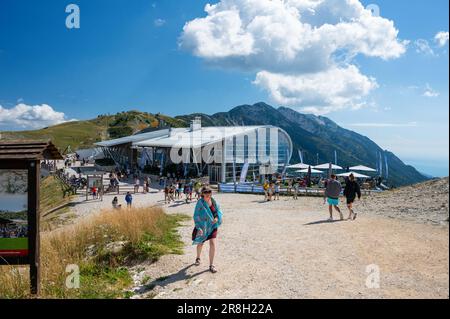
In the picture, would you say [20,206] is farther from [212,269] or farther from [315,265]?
[315,265]

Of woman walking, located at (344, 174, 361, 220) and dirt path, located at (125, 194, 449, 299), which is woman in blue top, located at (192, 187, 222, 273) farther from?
woman walking, located at (344, 174, 361, 220)

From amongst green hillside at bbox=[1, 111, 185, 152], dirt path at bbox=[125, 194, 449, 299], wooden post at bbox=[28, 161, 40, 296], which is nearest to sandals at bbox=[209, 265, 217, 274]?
dirt path at bbox=[125, 194, 449, 299]

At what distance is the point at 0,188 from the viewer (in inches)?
250

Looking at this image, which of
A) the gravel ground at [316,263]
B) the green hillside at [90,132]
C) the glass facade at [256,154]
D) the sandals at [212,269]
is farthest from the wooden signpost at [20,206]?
the green hillside at [90,132]

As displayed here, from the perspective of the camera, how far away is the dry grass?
661 centimetres

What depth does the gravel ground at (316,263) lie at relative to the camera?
5.79 m

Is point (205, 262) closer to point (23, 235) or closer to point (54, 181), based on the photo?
point (23, 235)

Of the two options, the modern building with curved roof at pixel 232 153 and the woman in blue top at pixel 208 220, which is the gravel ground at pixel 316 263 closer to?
the woman in blue top at pixel 208 220

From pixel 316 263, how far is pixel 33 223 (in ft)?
18.3

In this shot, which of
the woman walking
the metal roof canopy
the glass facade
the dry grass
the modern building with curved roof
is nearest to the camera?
the metal roof canopy

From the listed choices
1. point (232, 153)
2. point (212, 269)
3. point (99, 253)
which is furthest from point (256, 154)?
point (212, 269)

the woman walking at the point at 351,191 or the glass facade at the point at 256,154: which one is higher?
the glass facade at the point at 256,154
